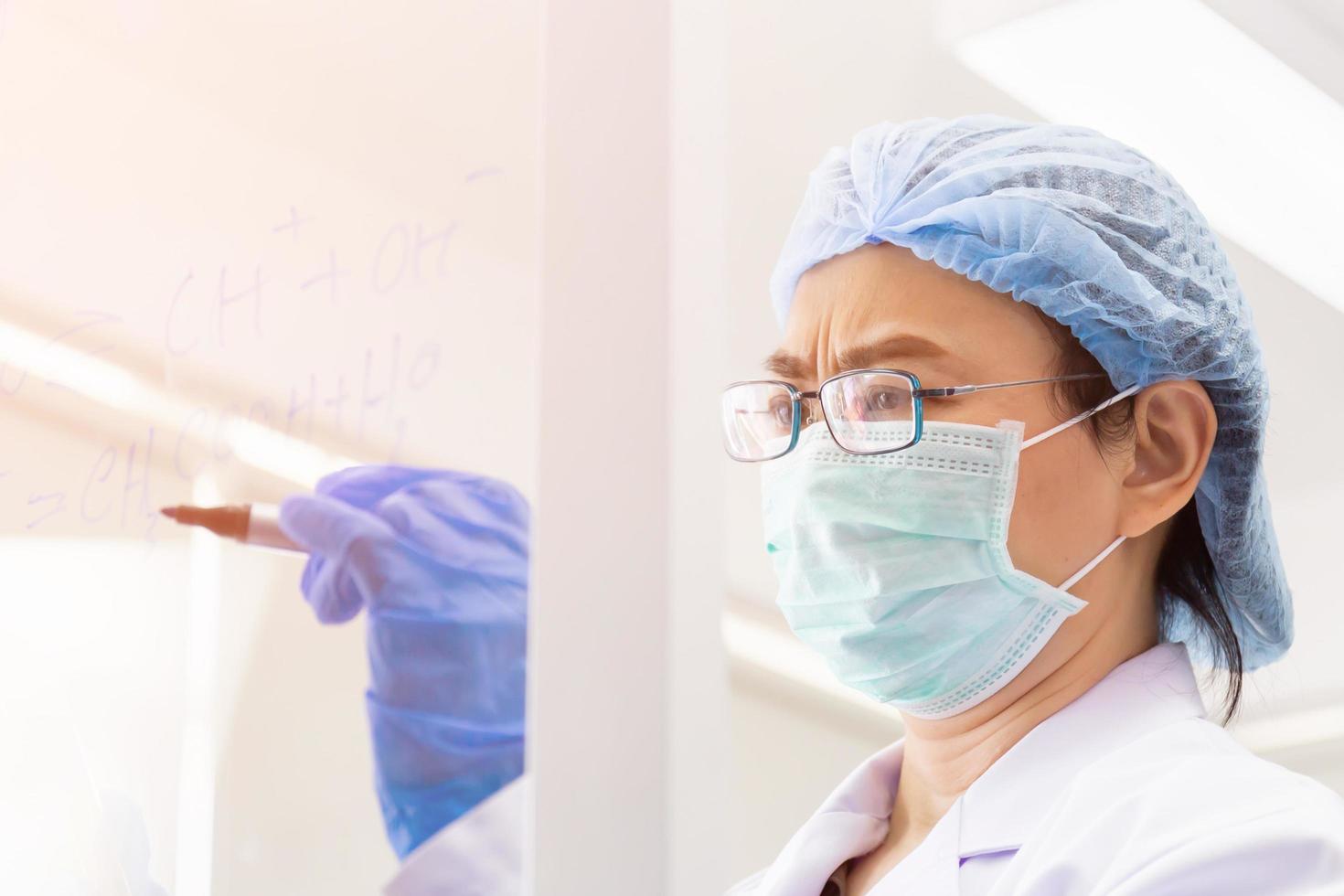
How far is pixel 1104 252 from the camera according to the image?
1.00m

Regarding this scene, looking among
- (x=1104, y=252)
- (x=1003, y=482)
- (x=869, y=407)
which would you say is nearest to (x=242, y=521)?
(x=869, y=407)

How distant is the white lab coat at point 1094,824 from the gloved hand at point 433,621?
4 centimetres

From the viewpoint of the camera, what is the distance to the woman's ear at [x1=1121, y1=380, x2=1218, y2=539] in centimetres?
105

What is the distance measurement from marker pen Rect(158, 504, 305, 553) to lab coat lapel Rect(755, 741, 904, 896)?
20.8 inches

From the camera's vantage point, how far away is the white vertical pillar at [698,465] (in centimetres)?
110

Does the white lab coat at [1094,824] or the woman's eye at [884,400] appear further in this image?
the woman's eye at [884,400]

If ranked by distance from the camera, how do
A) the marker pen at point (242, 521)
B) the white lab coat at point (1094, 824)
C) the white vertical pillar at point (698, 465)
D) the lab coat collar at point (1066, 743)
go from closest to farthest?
the white lab coat at point (1094, 824), the lab coat collar at point (1066, 743), the white vertical pillar at point (698, 465), the marker pen at point (242, 521)

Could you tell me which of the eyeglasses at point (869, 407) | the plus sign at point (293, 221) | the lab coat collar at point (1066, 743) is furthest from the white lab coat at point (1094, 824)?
the plus sign at point (293, 221)

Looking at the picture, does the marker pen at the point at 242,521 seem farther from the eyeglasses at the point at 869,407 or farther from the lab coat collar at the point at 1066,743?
the lab coat collar at the point at 1066,743

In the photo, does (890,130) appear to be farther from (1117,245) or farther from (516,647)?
(516,647)

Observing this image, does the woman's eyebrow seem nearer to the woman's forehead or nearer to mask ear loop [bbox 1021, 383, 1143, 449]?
the woman's forehead

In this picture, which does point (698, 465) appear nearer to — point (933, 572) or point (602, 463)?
point (602, 463)

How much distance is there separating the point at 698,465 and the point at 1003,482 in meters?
0.27

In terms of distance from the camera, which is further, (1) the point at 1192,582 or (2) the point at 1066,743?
(1) the point at 1192,582
